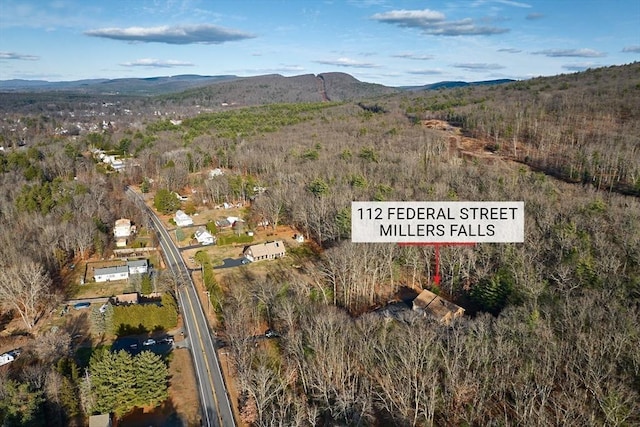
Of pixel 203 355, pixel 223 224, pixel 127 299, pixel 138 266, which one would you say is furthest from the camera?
pixel 223 224

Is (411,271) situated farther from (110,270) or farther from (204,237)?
(110,270)

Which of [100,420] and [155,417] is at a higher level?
[100,420]

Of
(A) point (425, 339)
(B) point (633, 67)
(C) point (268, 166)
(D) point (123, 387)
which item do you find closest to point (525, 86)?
(B) point (633, 67)

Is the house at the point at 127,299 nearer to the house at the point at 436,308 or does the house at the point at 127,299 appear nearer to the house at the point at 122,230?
the house at the point at 122,230

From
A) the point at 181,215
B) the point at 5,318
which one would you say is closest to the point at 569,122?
the point at 181,215

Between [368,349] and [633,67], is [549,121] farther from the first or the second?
[368,349]

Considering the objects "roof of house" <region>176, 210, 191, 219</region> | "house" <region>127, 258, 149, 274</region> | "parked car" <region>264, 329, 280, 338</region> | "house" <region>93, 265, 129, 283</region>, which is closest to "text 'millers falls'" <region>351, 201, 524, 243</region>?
"parked car" <region>264, 329, 280, 338</region>
